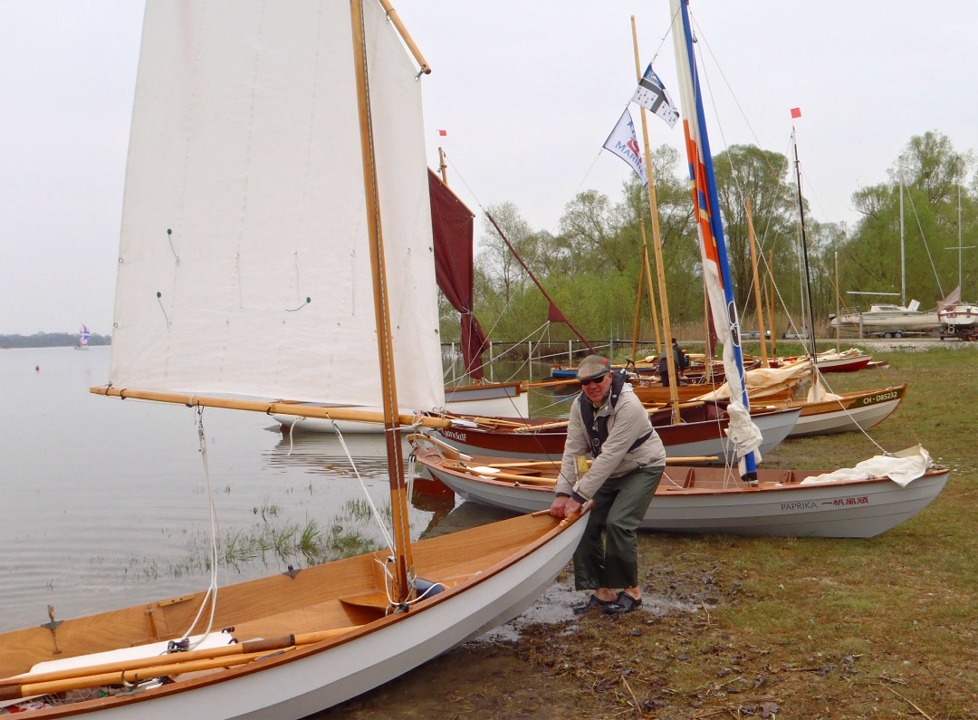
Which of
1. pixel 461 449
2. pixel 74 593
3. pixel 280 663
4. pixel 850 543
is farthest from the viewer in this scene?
pixel 461 449

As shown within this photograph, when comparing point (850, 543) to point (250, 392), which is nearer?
point (250, 392)

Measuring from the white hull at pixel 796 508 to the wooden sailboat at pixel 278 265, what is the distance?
8.79 feet

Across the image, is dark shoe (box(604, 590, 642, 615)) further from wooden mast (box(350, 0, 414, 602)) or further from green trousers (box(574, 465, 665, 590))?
wooden mast (box(350, 0, 414, 602))

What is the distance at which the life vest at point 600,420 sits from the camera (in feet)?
20.3

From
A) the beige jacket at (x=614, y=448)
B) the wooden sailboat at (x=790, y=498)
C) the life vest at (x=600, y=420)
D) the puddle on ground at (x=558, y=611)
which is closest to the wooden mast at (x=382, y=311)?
the puddle on ground at (x=558, y=611)

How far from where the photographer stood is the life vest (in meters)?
6.18

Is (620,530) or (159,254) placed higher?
(159,254)

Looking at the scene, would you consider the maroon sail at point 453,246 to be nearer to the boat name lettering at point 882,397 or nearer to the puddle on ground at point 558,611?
the boat name lettering at point 882,397

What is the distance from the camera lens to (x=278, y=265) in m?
5.67

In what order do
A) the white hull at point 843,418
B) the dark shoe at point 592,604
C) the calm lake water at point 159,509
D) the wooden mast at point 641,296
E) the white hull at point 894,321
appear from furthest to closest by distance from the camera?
the white hull at point 894,321, the wooden mast at point 641,296, the white hull at point 843,418, the calm lake water at point 159,509, the dark shoe at point 592,604

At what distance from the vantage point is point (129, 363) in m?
5.95

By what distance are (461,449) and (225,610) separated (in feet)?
30.0

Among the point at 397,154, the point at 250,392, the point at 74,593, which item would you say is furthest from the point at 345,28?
the point at 74,593

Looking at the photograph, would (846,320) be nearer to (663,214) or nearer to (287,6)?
(663,214)
